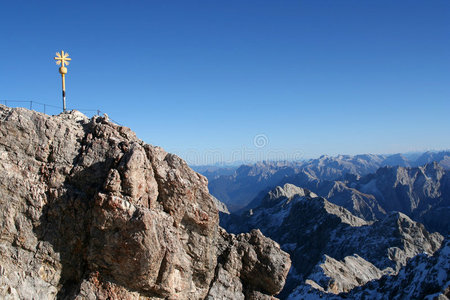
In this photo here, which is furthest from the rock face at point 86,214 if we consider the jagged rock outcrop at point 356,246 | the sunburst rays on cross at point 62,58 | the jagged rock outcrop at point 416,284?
the jagged rock outcrop at point 356,246

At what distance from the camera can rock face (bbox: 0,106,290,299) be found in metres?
24.8

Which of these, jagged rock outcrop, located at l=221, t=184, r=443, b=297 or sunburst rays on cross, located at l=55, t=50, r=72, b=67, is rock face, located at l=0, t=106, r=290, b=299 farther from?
jagged rock outcrop, located at l=221, t=184, r=443, b=297

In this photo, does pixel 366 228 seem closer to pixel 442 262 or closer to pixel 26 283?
pixel 442 262

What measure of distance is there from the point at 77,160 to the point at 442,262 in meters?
69.0

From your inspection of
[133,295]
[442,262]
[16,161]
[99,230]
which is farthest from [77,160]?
[442,262]

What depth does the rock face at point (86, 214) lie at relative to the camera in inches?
977

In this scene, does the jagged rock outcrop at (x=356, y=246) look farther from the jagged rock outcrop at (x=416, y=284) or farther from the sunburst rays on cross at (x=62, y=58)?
the sunburst rays on cross at (x=62, y=58)

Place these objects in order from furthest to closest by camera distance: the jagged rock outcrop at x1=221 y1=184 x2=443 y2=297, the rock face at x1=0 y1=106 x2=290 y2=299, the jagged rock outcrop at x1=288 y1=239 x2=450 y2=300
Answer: the jagged rock outcrop at x1=221 y1=184 x2=443 y2=297 < the jagged rock outcrop at x1=288 y1=239 x2=450 y2=300 < the rock face at x1=0 y1=106 x2=290 y2=299

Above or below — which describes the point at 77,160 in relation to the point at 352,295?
above

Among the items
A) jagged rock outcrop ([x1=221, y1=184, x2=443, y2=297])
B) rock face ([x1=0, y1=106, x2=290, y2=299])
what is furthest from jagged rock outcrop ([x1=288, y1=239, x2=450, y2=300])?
rock face ([x1=0, y1=106, x2=290, y2=299])

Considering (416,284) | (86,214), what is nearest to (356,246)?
(416,284)

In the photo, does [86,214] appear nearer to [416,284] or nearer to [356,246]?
[416,284]

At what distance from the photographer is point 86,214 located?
26328 millimetres

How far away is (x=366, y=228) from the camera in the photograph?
6767 inches
